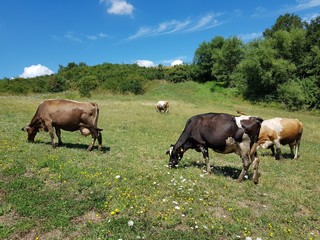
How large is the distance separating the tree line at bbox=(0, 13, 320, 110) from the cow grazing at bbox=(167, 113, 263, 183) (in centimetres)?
3648

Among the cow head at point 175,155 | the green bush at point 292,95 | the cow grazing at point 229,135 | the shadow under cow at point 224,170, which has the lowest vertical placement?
the green bush at point 292,95

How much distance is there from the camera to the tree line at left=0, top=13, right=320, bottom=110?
149 feet

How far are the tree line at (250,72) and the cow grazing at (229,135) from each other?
36.5 m

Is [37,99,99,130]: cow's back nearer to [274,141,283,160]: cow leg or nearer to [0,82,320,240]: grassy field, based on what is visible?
[0,82,320,240]: grassy field

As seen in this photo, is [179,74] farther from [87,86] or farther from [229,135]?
[229,135]

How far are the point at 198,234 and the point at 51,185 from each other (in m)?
4.44

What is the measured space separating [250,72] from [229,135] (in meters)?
42.1

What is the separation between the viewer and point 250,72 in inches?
1957

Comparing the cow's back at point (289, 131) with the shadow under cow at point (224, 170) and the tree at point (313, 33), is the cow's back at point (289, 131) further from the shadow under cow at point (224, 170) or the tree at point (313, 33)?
the tree at point (313, 33)

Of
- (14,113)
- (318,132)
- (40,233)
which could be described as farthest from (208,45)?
(40,233)

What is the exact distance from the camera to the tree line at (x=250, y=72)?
149ft

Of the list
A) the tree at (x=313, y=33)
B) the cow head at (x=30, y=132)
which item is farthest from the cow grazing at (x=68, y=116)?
the tree at (x=313, y=33)

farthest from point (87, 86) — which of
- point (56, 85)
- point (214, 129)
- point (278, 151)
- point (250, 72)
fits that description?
point (214, 129)

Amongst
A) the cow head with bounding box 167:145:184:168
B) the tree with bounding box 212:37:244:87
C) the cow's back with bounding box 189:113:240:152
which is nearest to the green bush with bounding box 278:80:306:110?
the tree with bounding box 212:37:244:87
